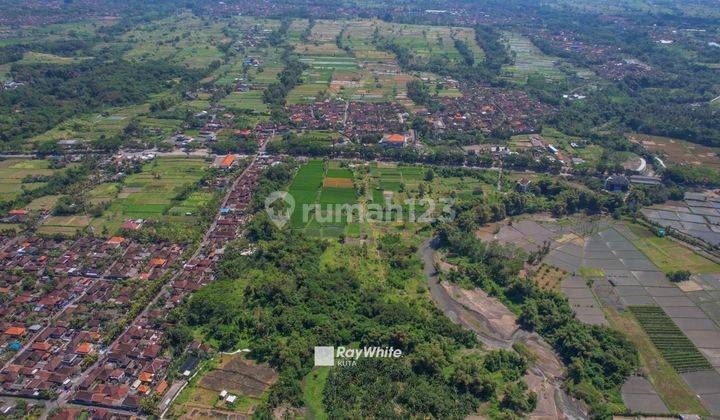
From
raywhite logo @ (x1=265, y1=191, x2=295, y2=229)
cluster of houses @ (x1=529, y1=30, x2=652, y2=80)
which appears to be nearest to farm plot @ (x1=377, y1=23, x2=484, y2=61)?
cluster of houses @ (x1=529, y1=30, x2=652, y2=80)

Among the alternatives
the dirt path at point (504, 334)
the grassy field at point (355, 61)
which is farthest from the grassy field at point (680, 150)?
the dirt path at point (504, 334)

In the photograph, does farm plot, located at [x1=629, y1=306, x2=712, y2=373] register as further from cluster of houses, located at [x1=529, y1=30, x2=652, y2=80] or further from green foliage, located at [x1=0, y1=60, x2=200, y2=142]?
green foliage, located at [x1=0, y1=60, x2=200, y2=142]

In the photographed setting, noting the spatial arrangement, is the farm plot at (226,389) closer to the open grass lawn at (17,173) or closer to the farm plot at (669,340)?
the farm plot at (669,340)

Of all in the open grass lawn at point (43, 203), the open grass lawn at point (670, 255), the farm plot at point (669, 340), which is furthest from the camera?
the open grass lawn at point (43, 203)

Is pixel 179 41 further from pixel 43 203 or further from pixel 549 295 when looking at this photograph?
pixel 549 295

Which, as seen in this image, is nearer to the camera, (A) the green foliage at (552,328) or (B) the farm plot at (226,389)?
(B) the farm plot at (226,389)

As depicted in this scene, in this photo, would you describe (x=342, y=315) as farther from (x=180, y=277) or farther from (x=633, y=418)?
(x=633, y=418)

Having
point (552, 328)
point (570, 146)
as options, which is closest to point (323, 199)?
point (552, 328)
